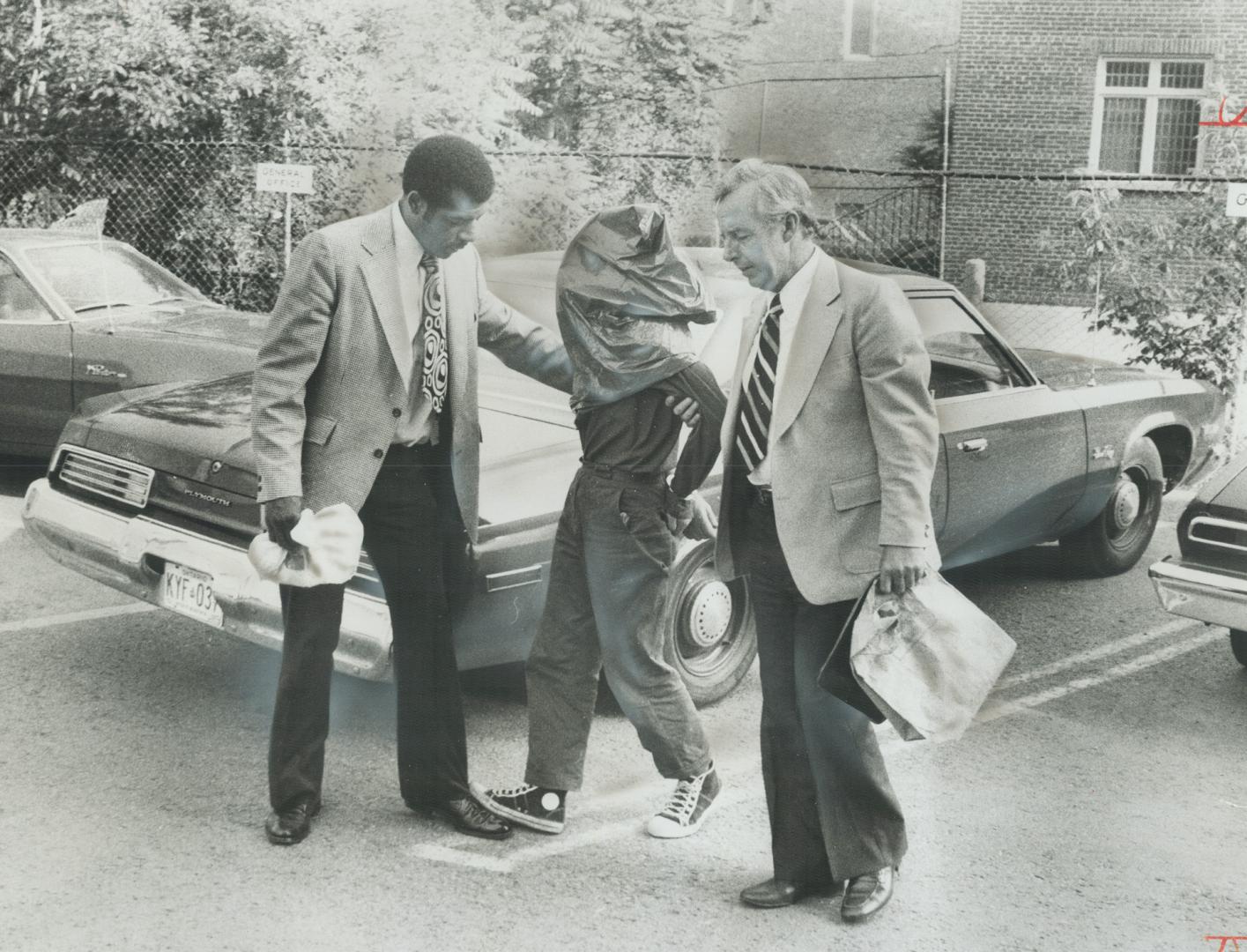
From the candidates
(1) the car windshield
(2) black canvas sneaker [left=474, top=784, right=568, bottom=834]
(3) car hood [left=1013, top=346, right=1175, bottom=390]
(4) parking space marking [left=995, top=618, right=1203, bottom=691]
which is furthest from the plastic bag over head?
(3) car hood [left=1013, top=346, right=1175, bottom=390]

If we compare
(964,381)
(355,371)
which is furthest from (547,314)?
(964,381)

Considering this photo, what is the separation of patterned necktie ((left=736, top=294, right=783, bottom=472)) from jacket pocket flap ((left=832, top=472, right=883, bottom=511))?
177 mm

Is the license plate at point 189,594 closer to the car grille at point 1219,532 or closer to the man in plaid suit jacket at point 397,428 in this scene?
the man in plaid suit jacket at point 397,428

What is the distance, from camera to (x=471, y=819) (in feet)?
9.78

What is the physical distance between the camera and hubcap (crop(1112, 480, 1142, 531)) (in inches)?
183

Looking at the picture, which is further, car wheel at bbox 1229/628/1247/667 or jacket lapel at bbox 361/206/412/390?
car wheel at bbox 1229/628/1247/667

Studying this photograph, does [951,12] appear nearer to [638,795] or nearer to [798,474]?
[798,474]

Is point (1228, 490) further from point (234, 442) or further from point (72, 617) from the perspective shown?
point (72, 617)

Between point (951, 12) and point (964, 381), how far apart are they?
133cm

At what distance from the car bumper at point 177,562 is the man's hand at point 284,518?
1.28 ft

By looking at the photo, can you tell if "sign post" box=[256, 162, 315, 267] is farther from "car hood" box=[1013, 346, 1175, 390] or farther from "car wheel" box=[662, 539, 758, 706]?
"car hood" box=[1013, 346, 1175, 390]

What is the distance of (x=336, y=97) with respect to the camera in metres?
2.92

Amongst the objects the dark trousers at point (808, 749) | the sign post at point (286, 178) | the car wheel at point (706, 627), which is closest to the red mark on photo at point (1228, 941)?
the dark trousers at point (808, 749)

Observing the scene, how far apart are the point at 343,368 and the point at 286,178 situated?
1.62 ft
